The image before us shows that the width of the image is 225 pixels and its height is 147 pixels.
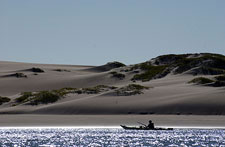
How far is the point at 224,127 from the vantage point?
75750 millimetres

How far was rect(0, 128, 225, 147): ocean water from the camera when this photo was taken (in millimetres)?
63812

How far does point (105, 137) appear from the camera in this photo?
2756 inches

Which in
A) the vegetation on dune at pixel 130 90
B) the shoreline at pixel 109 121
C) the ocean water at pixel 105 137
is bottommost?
the ocean water at pixel 105 137

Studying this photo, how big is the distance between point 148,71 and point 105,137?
67015mm

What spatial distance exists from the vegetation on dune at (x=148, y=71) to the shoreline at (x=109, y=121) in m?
44.5

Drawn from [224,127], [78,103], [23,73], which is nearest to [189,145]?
[224,127]

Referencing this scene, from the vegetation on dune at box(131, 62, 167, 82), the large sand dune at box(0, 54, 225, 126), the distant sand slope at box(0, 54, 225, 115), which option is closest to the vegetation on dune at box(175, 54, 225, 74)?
the distant sand slope at box(0, 54, 225, 115)

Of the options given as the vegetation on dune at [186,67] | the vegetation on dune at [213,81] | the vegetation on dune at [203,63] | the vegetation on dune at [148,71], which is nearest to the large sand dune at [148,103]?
the vegetation on dune at [213,81]

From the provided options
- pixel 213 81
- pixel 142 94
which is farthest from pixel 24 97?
pixel 213 81

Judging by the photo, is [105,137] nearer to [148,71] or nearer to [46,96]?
[46,96]

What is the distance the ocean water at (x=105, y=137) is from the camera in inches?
2512

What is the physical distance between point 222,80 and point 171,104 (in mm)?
21864

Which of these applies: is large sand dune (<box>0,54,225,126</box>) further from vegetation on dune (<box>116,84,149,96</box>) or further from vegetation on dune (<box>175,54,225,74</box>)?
vegetation on dune (<box>175,54,225,74</box>)

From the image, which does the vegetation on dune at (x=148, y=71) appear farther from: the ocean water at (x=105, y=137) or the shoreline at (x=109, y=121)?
the ocean water at (x=105, y=137)
